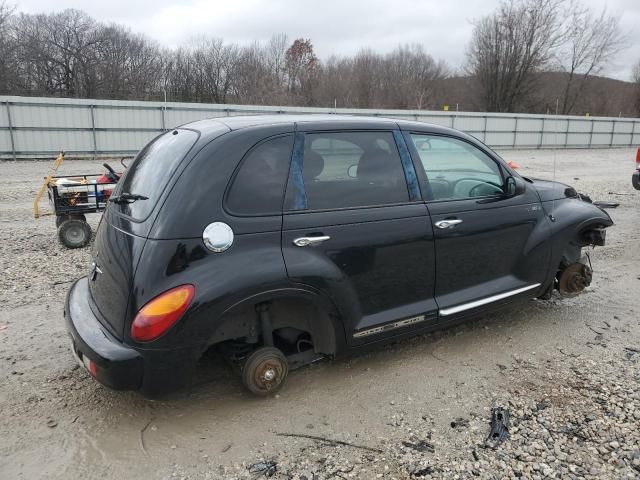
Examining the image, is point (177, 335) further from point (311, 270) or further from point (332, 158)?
point (332, 158)

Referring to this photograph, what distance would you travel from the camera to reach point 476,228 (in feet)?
12.7

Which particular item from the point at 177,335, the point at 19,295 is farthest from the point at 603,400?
the point at 19,295

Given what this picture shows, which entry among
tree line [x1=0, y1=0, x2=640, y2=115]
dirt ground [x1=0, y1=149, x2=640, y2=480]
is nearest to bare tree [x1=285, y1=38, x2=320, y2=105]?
tree line [x1=0, y1=0, x2=640, y2=115]

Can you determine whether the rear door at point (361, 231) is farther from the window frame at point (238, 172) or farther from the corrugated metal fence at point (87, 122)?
the corrugated metal fence at point (87, 122)

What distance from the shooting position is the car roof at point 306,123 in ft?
10.8

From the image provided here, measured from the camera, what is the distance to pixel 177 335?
2797 mm

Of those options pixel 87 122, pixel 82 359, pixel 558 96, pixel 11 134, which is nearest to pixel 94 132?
pixel 87 122

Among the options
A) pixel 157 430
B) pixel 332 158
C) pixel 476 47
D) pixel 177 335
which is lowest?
pixel 157 430

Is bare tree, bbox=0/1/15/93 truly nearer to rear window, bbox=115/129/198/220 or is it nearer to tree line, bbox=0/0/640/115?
tree line, bbox=0/0/640/115

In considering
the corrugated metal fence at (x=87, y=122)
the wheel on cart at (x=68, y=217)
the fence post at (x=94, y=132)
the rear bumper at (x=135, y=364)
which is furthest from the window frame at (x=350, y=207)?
the fence post at (x=94, y=132)

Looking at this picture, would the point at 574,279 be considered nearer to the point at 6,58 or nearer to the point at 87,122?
the point at 87,122

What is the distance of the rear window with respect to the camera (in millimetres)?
3027

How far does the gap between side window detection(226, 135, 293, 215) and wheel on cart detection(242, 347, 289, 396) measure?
89 cm

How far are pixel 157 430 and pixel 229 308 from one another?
0.90 metres
